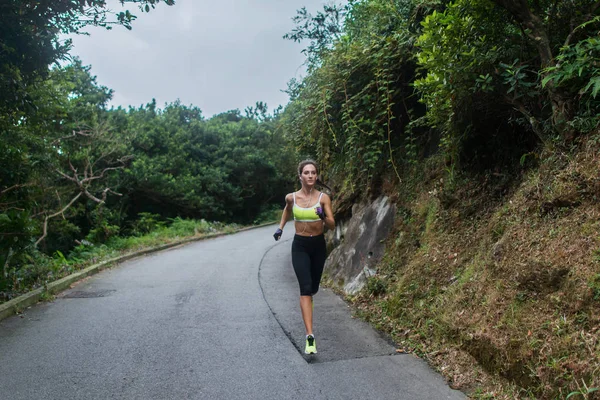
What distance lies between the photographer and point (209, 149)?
35.1m

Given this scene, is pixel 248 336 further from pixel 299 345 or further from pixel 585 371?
pixel 585 371

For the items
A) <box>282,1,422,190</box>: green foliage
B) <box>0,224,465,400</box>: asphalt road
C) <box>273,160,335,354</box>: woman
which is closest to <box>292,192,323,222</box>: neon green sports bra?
<box>273,160,335,354</box>: woman

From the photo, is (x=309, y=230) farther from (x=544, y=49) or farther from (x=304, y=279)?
(x=544, y=49)

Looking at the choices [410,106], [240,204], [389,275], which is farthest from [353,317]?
[240,204]

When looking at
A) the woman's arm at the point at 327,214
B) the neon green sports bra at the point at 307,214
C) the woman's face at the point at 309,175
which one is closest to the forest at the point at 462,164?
the woman's arm at the point at 327,214

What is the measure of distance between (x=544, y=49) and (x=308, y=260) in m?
3.19

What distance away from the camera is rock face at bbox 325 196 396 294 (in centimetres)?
739

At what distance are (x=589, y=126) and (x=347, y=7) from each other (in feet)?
23.1

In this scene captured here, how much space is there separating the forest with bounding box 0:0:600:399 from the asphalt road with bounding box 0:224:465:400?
1.70 feet

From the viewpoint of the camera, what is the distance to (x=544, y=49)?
179 inches

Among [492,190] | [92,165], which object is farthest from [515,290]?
[92,165]

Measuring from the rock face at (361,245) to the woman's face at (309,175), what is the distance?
8.55 ft

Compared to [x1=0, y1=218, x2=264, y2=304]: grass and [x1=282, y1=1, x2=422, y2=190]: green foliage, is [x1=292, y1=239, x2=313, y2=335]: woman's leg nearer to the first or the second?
[x1=282, y1=1, x2=422, y2=190]: green foliage

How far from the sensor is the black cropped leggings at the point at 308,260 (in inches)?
195
